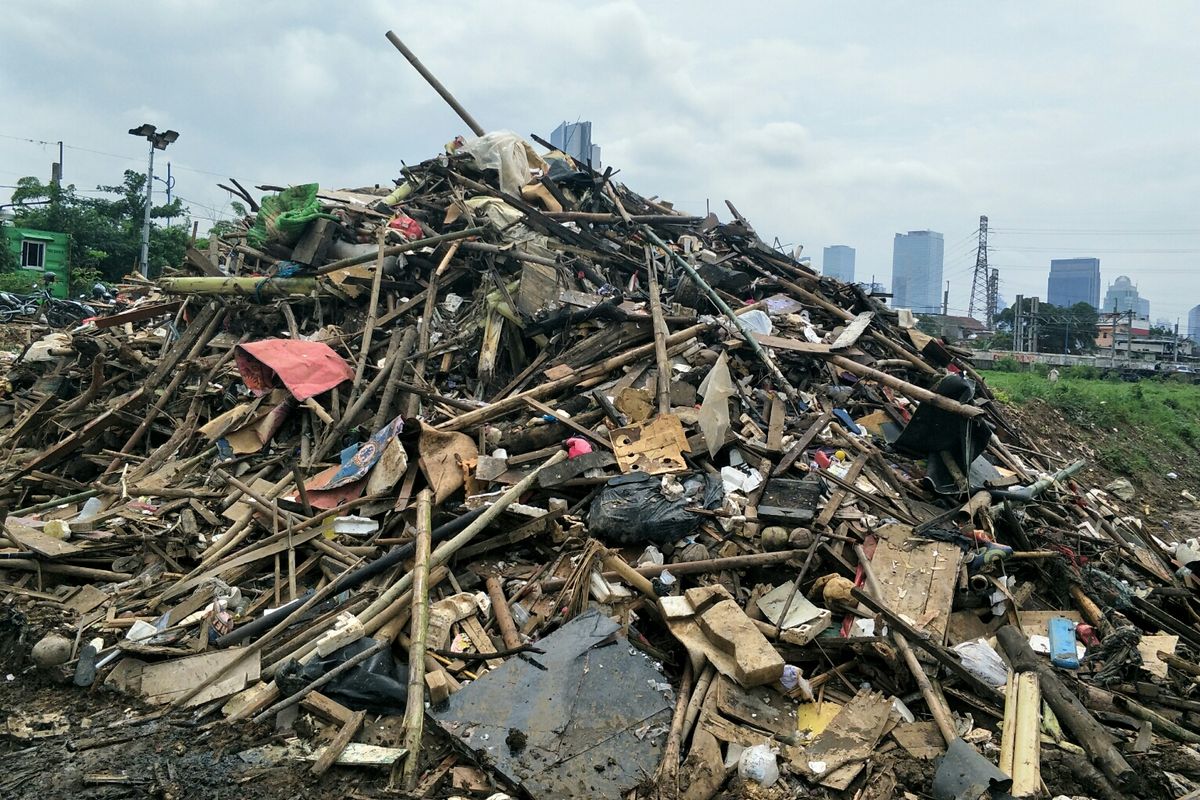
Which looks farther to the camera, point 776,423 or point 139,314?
point 139,314

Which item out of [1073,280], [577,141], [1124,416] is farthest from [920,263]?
[577,141]

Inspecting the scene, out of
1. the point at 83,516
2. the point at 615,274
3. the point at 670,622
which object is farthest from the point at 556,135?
the point at 670,622

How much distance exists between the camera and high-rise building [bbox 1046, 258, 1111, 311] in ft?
345

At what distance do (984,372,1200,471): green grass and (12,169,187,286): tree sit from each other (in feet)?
97.5

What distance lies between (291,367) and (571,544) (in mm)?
3760

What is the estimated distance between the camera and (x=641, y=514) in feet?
17.0

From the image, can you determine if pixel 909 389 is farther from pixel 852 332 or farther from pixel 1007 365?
pixel 1007 365

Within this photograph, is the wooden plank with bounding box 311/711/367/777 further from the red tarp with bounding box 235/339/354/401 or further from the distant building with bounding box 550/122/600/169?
the distant building with bounding box 550/122/600/169

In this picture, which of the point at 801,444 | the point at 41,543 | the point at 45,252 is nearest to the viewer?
the point at 41,543

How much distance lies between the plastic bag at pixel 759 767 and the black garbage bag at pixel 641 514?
1717 millimetres

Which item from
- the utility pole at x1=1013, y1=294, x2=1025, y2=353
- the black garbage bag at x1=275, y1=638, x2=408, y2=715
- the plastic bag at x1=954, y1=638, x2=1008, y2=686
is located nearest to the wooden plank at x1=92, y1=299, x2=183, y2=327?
the black garbage bag at x1=275, y1=638, x2=408, y2=715

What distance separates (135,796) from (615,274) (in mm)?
7262

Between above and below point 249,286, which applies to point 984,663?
below

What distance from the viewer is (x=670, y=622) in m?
4.50
